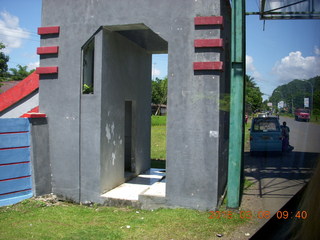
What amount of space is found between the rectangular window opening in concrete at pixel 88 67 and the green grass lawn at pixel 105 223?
102 inches

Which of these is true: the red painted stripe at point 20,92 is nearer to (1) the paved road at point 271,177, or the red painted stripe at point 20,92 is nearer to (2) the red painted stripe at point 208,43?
(2) the red painted stripe at point 208,43

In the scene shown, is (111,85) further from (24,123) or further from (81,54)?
(24,123)

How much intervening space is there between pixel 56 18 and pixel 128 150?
4.04 metres

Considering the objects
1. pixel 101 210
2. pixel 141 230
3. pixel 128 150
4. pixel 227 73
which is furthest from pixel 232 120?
pixel 128 150

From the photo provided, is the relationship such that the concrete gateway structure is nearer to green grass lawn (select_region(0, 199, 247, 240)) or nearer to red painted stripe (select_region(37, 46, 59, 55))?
red painted stripe (select_region(37, 46, 59, 55))

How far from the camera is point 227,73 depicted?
746 centimetres

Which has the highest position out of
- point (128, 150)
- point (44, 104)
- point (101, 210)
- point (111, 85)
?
point (111, 85)

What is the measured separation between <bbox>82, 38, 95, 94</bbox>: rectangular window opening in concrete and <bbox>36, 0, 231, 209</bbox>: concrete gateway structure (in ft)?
0.07

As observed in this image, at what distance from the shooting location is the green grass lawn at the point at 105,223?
16.1ft

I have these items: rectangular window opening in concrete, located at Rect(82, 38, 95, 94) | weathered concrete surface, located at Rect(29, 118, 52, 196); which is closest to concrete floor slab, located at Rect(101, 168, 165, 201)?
weathered concrete surface, located at Rect(29, 118, 52, 196)

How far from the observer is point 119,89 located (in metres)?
7.51

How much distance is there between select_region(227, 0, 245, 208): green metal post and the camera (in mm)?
5762

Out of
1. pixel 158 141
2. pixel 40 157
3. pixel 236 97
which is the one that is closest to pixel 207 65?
pixel 236 97

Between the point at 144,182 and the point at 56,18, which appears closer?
the point at 56,18
